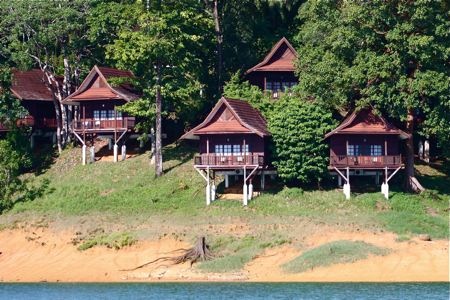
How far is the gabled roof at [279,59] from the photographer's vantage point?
89688mm

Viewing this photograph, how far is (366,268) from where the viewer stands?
226ft

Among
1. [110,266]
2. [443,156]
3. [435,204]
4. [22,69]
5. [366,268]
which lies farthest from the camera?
[22,69]

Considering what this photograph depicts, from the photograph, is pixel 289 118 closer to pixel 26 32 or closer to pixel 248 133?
pixel 248 133

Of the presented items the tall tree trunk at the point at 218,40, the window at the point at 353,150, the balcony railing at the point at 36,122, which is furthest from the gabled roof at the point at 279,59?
the balcony railing at the point at 36,122

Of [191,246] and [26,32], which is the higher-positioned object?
[26,32]

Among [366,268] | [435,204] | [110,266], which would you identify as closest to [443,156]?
[435,204]

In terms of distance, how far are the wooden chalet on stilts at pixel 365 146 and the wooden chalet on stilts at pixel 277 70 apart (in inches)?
392

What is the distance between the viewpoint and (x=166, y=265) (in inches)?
2862

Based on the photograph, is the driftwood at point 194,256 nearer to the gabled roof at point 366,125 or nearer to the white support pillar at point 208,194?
the white support pillar at point 208,194

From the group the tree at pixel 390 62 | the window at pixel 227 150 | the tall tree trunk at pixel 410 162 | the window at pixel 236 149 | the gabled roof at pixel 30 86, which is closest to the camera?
the tree at pixel 390 62

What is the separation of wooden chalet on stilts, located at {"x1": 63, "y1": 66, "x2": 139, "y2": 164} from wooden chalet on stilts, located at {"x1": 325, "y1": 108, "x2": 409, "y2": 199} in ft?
50.0

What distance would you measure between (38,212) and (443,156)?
25.4 metres

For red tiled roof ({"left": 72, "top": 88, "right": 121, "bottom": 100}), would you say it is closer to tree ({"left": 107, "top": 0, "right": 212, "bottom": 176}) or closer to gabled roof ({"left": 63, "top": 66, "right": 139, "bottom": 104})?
gabled roof ({"left": 63, "top": 66, "right": 139, "bottom": 104})

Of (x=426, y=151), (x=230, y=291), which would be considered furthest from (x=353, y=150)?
(x=230, y=291)
